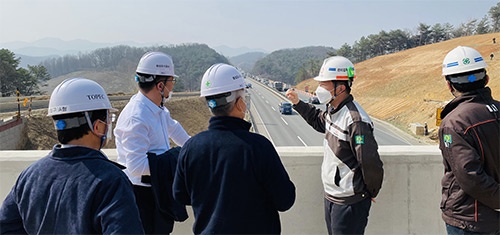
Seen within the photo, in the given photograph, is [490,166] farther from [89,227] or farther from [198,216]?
[89,227]

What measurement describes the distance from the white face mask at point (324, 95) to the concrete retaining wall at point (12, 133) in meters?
29.6

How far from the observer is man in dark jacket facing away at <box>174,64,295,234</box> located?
2094 mm

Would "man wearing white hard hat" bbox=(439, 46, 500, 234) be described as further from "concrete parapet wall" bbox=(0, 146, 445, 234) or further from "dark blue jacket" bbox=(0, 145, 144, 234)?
"dark blue jacket" bbox=(0, 145, 144, 234)

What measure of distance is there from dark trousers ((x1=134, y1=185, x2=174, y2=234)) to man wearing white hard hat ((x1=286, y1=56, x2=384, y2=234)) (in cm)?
136

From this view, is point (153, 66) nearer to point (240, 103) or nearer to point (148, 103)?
point (148, 103)

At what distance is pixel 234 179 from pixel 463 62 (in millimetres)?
1820

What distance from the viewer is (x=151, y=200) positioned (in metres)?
2.79

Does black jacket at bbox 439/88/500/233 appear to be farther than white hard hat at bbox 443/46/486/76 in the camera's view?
No

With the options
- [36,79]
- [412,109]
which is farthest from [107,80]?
[412,109]

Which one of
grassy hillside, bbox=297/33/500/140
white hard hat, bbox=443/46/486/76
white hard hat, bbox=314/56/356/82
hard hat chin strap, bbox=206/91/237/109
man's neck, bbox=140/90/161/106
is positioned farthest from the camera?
grassy hillside, bbox=297/33/500/140

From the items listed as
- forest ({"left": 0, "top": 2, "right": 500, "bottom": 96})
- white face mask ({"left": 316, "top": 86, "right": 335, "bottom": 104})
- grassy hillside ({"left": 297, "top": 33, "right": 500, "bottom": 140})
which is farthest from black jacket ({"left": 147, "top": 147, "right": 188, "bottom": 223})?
forest ({"left": 0, "top": 2, "right": 500, "bottom": 96})

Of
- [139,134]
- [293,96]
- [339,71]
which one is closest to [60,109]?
[139,134]

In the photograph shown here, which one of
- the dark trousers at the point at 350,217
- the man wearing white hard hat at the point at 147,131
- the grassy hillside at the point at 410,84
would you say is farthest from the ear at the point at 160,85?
the grassy hillside at the point at 410,84

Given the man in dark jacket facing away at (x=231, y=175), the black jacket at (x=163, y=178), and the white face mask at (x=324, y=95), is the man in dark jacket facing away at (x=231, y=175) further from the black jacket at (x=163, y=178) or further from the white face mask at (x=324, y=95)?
the white face mask at (x=324, y=95)
